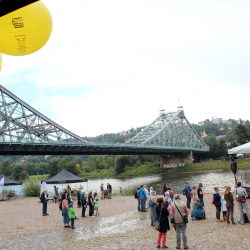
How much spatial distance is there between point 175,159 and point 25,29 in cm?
7380

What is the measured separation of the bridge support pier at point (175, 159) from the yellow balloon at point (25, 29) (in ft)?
234

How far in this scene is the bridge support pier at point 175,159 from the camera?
71875mm

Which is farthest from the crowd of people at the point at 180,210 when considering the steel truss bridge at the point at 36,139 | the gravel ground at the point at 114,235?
the steel truss bridge at the point at 36,139

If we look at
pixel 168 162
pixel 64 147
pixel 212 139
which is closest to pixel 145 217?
pixel 64 147

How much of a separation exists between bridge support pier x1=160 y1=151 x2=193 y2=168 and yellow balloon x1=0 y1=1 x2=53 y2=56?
71.4 m

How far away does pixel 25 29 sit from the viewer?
2594 millimetres

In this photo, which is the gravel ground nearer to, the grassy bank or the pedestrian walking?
the pedestrian walking

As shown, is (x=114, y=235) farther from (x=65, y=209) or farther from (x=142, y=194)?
(x=142, y=194)

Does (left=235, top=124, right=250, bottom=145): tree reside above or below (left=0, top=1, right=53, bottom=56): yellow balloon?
above

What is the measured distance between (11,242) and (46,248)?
5.80 ft

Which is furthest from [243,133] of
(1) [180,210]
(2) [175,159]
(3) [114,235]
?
(1) [180,210]

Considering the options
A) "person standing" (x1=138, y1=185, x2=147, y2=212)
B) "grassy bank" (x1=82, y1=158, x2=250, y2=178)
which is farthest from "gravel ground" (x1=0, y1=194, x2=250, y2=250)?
"grassy bank" (x1=82, y1=158, x2=250, y2=178)

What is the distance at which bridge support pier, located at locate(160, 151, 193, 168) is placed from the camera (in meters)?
71.9

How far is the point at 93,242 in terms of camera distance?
7.09m
